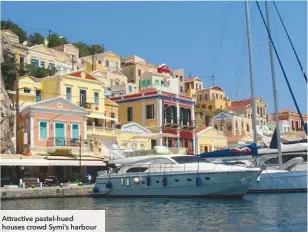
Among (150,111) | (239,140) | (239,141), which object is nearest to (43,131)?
(150,111)

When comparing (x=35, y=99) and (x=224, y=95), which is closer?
(x=35, y=99)

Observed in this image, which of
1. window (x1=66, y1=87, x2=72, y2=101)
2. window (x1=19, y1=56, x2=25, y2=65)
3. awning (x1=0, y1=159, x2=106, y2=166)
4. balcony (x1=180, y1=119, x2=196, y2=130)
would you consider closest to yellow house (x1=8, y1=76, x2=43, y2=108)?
window (x1=66, y1=87, x2=72, y2=101)

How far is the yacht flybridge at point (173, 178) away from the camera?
24.6 metres

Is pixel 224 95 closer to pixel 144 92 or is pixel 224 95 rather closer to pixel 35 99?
pixel 144 92

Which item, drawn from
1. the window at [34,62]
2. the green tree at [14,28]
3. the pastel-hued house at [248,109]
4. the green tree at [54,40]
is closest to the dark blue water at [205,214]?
the window at [34,62]

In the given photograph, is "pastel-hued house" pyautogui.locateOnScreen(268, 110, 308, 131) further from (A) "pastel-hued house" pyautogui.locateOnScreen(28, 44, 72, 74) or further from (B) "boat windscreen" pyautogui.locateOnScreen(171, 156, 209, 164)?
(B) "boat windscreen" pyautogui.locateOnScreen(171, 156, 209, 164)

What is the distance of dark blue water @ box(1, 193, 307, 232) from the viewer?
15.0 m

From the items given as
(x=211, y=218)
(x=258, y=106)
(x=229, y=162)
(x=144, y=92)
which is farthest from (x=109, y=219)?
(x=258, y=106)

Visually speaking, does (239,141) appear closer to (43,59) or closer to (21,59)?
(43,59)

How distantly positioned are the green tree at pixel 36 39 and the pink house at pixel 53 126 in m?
40.6

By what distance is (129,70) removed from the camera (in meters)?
81.2

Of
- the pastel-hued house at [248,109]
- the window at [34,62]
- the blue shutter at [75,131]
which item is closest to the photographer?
the blue shutter at [75,131]

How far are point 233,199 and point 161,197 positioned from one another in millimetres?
4603

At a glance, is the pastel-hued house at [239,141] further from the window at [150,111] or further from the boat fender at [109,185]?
the boat fender at [109,185]
